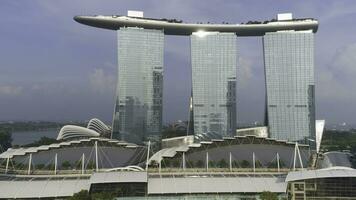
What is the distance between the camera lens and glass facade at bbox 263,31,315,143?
122438 mm

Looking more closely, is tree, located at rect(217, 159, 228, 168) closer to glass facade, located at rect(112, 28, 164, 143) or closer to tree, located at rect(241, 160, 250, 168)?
tree, located at rect(241, 160, 250, 168)

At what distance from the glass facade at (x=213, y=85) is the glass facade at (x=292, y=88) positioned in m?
11.2

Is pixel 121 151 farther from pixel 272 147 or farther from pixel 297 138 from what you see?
pixel 297 138

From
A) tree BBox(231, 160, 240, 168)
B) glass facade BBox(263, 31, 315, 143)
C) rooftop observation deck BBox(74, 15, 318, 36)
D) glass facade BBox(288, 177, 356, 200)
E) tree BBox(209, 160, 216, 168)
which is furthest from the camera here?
glass facade BBox(263, 31, 315, 143)

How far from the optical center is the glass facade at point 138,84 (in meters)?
119

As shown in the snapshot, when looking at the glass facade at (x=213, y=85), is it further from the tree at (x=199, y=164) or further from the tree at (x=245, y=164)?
the tree at (x=199, y=164)

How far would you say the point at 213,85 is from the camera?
125 m

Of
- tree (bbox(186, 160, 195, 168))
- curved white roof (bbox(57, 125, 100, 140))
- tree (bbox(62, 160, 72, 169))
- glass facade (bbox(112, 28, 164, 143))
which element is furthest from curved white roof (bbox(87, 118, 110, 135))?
tree (bbox(186, 160, 195, 168))

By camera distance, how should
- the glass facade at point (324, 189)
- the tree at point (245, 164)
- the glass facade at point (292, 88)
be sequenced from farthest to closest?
the glass facade at point (292, 88)
the tree at point (245, 164)
the glass facade at point (324, 189)

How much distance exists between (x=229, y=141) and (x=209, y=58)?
159 feet

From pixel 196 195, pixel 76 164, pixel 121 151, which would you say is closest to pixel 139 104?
pixel 121 151

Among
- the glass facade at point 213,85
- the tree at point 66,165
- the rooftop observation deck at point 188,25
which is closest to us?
the tree at point 66,165

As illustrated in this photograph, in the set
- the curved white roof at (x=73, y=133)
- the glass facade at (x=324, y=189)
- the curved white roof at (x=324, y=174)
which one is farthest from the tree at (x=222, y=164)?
the curved white roof at (x=73, y=133)

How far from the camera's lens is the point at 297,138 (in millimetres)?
122688
